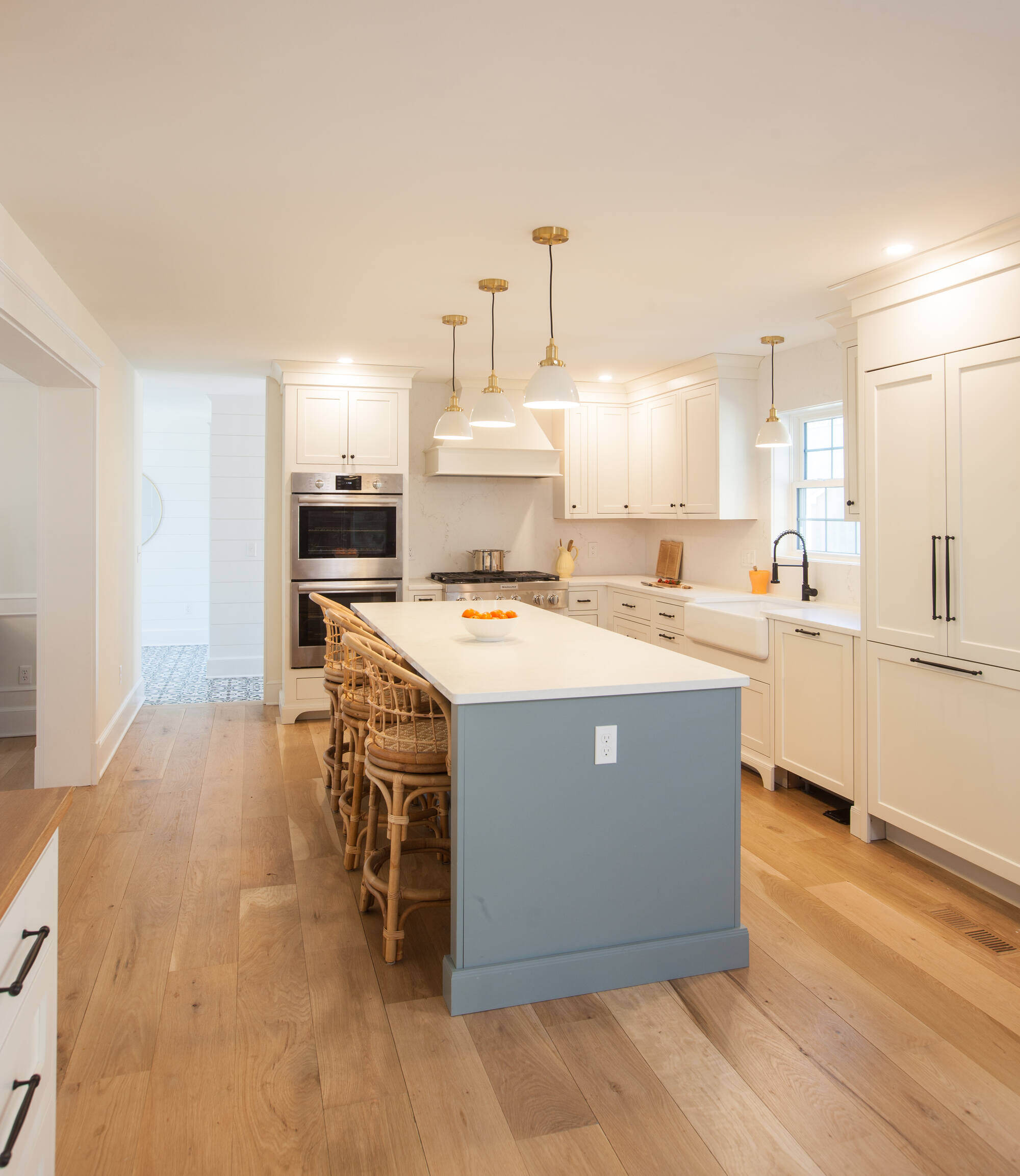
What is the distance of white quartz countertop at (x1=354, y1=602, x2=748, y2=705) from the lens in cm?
233

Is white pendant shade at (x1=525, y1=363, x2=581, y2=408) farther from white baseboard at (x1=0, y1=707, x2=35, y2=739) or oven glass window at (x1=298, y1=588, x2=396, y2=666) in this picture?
white baseboard at (x1=0, y1=707, x2=35, y2=739)

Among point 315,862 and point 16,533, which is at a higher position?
point 16,533

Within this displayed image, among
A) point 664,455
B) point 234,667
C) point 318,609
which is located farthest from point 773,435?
point 234,667

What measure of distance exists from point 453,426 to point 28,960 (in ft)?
11.3

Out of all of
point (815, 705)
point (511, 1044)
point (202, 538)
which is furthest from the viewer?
point (202, 538)

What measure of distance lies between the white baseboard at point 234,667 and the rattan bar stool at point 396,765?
4.74 metres

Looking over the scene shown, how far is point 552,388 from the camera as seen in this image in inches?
122

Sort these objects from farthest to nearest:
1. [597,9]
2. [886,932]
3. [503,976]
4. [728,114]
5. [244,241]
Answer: [244,241]
[886,932]
[503,976]
[728,114]
[597,9]

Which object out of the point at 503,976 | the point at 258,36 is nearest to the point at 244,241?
the point at 258,36

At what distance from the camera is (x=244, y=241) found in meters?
3.09

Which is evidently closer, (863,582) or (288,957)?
(288,957)

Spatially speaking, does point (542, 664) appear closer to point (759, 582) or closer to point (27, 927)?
point (27, 927)

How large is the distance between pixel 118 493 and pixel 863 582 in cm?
427

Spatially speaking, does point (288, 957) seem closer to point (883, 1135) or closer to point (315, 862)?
point (315, 862)
